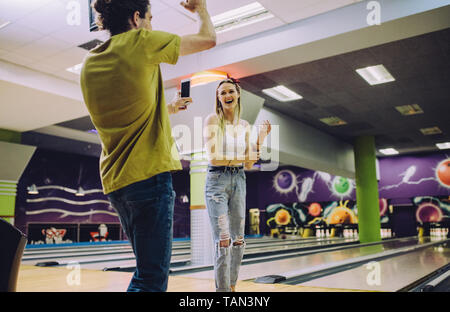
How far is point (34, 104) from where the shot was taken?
22.8 ft

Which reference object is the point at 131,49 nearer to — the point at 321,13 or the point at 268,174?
the point at 321,13

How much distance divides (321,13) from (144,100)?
4092mm

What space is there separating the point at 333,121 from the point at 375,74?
9.69 feet

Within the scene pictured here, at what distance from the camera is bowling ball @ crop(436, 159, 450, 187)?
14.0 meters

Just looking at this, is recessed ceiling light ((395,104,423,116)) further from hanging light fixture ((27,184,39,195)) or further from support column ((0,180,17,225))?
hanging light fixture ((27,184,39,195))

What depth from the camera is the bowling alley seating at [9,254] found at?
108cm

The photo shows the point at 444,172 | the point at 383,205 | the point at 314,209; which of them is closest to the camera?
the point at 444,172

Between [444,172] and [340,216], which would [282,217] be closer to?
[340,216]

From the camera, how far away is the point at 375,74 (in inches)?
274

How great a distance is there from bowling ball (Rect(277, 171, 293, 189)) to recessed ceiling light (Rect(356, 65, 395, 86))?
400 inches

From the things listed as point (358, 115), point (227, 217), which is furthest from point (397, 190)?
point (227, 217)

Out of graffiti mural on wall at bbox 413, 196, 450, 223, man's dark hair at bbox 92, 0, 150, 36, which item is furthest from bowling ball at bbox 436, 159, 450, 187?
man's dark hair at bbox 92, 0, 150, 36

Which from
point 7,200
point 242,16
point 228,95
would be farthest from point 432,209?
point 228,95

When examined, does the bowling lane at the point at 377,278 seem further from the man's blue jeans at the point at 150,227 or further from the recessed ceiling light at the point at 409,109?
the recessed ceiling light at the point at 409,109
